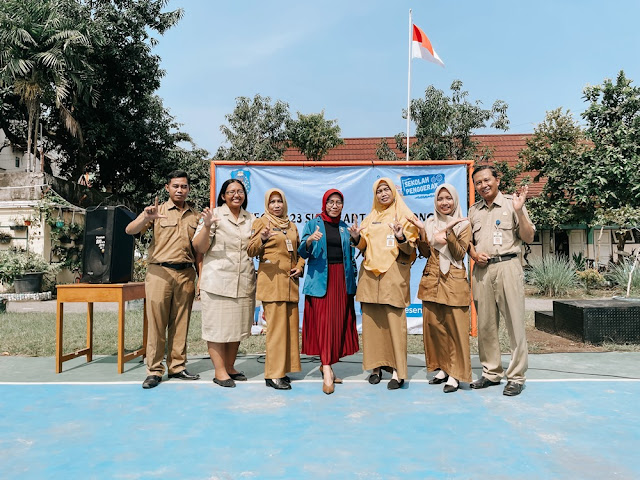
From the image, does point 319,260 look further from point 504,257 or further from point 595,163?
point 595,163

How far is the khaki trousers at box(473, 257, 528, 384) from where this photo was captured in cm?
393

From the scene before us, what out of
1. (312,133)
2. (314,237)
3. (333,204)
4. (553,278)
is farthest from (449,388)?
(312,133)

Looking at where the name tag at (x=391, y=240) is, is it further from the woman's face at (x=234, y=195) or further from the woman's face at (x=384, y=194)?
the woman's face at (x=234, y=195)

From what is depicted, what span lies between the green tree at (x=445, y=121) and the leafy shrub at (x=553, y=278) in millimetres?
3955

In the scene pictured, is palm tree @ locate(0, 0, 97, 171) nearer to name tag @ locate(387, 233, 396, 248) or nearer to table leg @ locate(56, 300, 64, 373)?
table leg @ locate(56, 300, 64, 373)

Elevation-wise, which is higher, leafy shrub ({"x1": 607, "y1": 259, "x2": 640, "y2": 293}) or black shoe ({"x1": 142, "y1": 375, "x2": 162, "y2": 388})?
leafy shrub ({"x1": 607, "y1": 259, "x2": 640, "y2": 293})

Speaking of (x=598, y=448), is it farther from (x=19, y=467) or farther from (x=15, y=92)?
(x=15, y=92)

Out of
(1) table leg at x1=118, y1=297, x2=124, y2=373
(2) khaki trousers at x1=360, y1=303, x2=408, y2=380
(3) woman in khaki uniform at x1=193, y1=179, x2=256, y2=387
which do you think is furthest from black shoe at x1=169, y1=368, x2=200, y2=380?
(2) khaki trousers at x1=360, y1=303, x2=408, y2=380

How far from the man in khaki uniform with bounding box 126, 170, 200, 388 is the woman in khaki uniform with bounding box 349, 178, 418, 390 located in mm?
1425

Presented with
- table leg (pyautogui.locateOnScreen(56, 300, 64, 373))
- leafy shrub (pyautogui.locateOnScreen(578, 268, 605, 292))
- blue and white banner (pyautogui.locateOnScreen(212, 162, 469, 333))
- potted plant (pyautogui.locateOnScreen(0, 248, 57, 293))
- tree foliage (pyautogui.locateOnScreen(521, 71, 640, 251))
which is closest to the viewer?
table leg (pyautogui.locateOnScreen(56, 300, 64, 373))

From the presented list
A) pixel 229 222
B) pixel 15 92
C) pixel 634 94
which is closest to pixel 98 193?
pixel 15 92

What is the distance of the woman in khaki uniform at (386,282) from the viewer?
4.02 meters

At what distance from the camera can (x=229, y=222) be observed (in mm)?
4219

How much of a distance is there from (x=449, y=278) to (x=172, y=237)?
2.29 m
